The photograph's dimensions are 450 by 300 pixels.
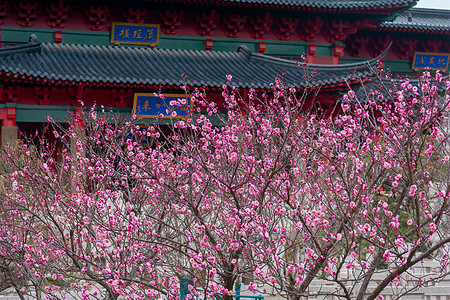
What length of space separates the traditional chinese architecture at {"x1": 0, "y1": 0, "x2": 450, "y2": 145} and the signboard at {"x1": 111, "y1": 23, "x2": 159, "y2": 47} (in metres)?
0.03

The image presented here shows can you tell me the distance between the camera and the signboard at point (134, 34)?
17.8 meters

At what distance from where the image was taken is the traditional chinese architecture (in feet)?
50.5

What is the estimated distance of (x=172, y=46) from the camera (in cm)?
1839

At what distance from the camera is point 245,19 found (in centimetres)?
1872

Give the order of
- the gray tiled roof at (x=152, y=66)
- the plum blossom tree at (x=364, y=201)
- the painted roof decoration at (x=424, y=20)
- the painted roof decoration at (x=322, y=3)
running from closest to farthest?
1. the plum blossom tree at (x=364, y=201)
2. the gray tiled roof at (x=152, y=66)
3. the painted roof decoration at (x=322, y=3)
4. the painted roof decoration at (x=424, y=20)

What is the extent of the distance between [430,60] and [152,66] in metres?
10.6

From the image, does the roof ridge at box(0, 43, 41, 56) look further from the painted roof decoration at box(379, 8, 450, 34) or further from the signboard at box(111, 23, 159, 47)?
the painted roof decoration at box(379, 8, 450, 34)

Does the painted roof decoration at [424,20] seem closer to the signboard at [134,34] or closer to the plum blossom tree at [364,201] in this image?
the signboard at [134,34]

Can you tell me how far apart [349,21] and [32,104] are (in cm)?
1017

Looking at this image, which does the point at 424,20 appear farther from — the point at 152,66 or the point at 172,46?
the point at 152,66

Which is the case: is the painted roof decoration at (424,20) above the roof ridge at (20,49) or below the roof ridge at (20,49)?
above

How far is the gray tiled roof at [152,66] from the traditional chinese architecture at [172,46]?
3cm

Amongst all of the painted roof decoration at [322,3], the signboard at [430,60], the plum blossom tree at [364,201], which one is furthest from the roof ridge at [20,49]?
the signboard at [430,60]

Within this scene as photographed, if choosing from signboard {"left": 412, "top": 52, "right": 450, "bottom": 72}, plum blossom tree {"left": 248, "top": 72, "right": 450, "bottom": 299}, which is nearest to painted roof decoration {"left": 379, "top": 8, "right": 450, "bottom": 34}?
signboard {"left": 412, "top": 52, "right": 450, "bottom": 72}
